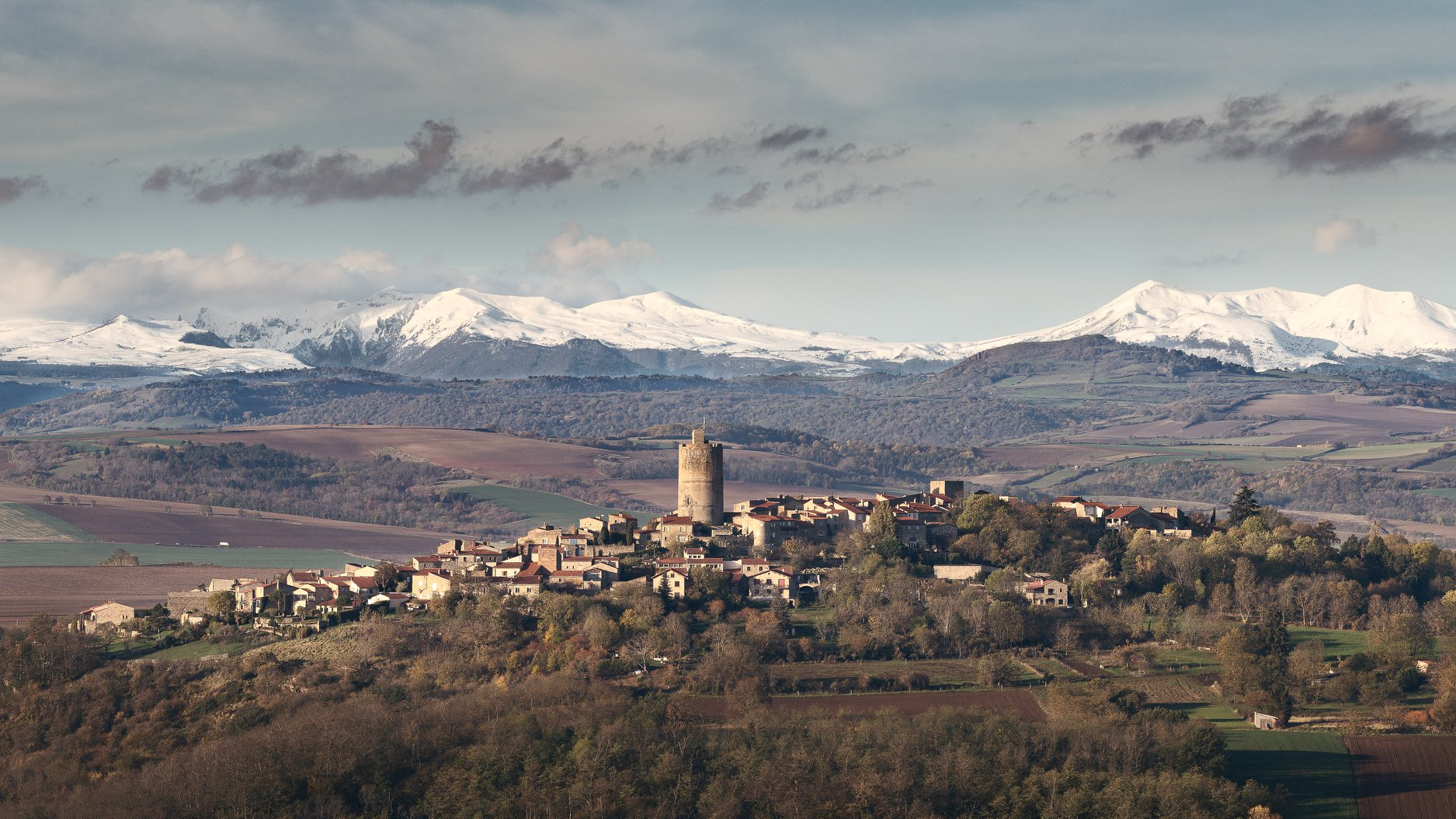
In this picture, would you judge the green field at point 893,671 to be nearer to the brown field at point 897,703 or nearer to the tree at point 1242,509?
the brown field at point 897,703

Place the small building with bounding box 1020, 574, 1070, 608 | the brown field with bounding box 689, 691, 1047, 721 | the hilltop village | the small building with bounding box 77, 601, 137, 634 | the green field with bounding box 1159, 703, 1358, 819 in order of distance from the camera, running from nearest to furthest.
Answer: the green field with bounding box 1159, 703, 1358, 819 < the brown field with bounding box 689, 691, 1047, 721 < the hilltop village < the small building with bounding box 1020, 574, 1070, 608 < the small building with bounding box 77, 601, 137, 634

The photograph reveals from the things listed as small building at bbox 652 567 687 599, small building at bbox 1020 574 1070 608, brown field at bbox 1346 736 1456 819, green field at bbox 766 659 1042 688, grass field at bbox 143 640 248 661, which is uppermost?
small building at bbox 652 567 687 599

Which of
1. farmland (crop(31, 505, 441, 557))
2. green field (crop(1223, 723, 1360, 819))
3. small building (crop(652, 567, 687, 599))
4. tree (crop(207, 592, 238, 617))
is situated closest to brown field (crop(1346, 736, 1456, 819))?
green field (crop(1223, 723, 1360, 819))

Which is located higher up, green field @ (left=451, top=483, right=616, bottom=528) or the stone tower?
the stone tower

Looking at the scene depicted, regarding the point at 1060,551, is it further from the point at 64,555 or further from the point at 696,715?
the point at 64,555

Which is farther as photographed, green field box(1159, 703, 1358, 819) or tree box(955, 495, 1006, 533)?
tree box(955, 495, 1006, 533)

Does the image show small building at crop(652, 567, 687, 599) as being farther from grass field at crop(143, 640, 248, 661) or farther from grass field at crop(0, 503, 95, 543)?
grass field at crop(0, 503, 95, 543)

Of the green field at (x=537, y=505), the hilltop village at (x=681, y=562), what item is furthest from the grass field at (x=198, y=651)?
the green field at (x=537, y=505)

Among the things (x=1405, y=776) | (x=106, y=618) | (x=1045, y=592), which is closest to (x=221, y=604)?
(x=106, y=618)
